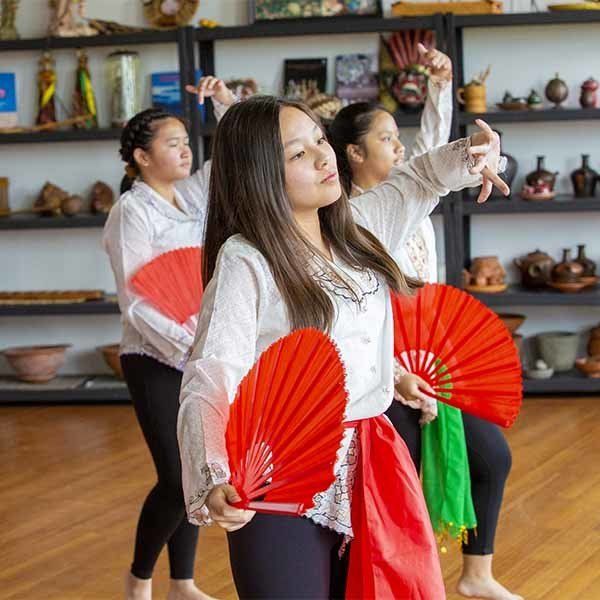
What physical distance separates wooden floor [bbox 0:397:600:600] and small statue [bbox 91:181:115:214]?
121 centimetres

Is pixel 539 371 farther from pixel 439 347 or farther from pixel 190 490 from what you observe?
pixel 190 490

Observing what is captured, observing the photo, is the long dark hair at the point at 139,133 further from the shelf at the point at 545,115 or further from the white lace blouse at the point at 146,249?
the shelf at the point at 545,115

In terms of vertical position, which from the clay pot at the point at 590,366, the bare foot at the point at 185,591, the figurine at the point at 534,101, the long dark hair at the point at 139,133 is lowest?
the clay pot at the point at 590,366

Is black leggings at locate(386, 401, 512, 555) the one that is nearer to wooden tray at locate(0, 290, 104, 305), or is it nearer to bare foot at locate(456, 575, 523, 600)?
bare foot at locate(456, 575, 523, 600)

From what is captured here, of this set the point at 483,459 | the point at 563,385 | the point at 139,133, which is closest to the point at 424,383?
the point at 483,459

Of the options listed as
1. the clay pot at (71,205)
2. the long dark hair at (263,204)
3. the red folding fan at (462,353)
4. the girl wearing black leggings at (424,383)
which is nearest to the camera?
the long dark hair at (263,204)

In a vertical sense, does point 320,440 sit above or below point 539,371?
above

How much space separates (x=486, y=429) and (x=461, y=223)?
343 cm

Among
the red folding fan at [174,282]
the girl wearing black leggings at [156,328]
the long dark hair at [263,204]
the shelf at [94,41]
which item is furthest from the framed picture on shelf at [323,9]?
the long dark hair at [263,204]

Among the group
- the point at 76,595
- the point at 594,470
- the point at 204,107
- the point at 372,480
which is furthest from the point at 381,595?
the point at 204,107

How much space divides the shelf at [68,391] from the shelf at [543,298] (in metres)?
2.08

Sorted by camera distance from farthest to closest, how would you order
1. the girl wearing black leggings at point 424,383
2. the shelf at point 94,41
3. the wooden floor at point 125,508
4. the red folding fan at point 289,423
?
the shelf at point 94,41 < the wooden floor at point 125,508 < the girl wearing black leggings at point 424,383 < the red folding fan at point 289,423

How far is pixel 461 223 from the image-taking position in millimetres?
6457

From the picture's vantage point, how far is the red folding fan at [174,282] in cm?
343
